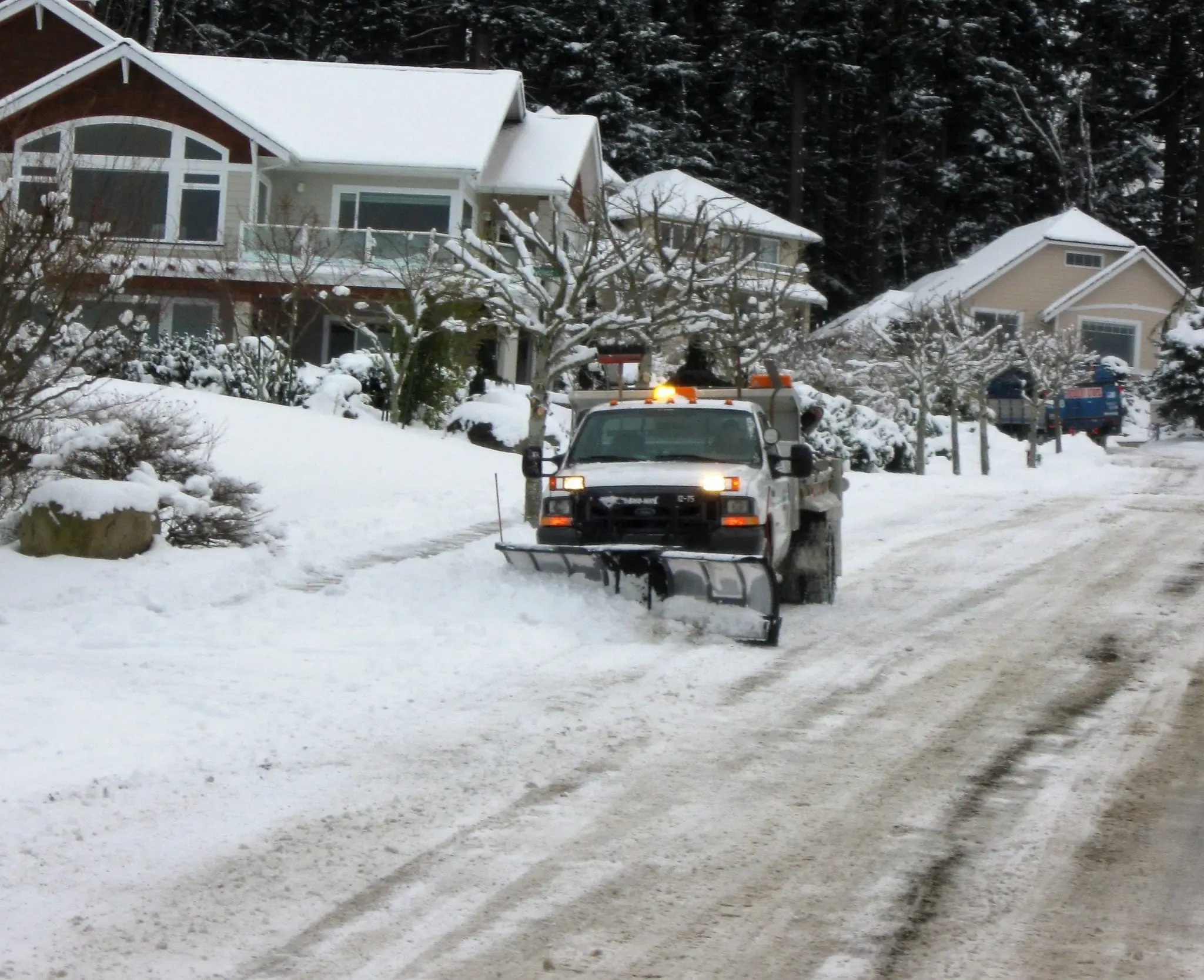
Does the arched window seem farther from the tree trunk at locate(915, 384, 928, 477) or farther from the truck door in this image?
the truck door

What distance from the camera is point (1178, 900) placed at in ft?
18.9

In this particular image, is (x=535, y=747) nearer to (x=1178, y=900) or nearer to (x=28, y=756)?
(x=28, y=756)

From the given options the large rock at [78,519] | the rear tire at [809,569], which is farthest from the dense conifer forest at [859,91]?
the large rock at [78,519]

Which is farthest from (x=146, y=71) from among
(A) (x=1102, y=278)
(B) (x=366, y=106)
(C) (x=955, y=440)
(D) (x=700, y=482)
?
(A) (x=1102, y=278)

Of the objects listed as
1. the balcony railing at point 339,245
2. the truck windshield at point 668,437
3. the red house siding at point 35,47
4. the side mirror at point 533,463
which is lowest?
the side mirror at point 533,463

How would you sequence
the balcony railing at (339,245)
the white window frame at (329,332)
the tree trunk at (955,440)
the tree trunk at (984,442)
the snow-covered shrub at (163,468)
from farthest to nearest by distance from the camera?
the white window frame at (329,332), the balcony railing at (339,245), the tree trunk at (955,440), the tree trunk at (984,442), the snow-covered shrub at (163,468)

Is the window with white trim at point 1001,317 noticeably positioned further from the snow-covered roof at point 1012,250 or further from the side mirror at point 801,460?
the side mirror at point 801,460

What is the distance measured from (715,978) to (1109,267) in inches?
1959

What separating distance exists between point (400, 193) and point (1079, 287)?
80.9ft

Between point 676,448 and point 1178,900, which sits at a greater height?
point 676,448

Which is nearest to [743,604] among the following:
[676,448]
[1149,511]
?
[676,448]

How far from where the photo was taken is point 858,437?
2855 cm

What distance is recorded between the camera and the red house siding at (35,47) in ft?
126

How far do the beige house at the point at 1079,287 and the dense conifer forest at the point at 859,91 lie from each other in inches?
103
